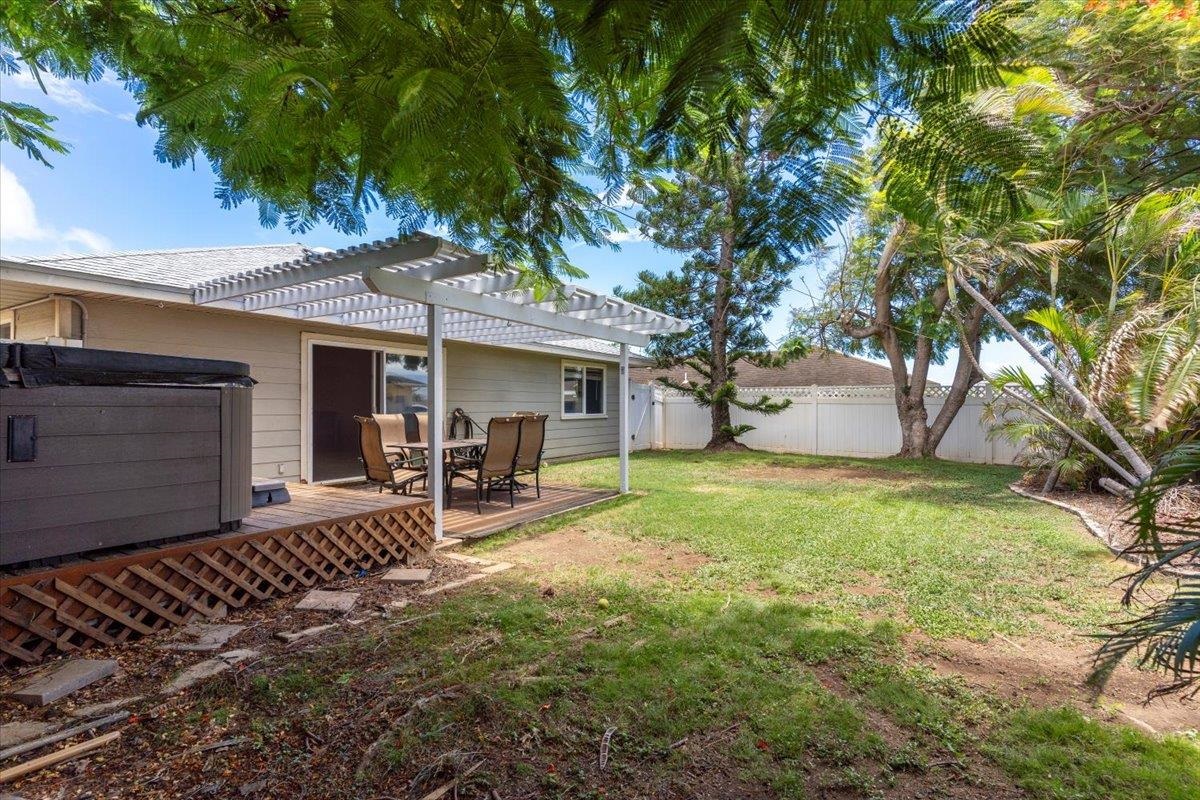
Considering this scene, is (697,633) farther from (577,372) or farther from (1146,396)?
(577,372)

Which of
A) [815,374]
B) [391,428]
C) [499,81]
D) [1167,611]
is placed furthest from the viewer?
[815,374]

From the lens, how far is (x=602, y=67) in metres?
1.58

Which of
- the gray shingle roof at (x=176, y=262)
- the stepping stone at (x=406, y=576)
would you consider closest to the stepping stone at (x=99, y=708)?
the stepping stone at (x=406, y=576)

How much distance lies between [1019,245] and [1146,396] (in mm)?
2044

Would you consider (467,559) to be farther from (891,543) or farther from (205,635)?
(891,543)

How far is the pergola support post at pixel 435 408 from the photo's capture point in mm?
4965

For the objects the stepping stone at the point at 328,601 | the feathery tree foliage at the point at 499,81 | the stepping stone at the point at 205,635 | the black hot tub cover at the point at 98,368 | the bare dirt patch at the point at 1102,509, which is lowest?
the stepping stone at the point at 328,601

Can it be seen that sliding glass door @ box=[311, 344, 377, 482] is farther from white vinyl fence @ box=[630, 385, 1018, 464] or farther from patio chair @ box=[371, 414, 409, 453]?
white vinyl fence @ box=[630, 385, 1018, 464]

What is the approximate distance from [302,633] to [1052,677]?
406cm

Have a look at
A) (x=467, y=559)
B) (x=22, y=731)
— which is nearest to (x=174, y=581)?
(x=22, y=731)

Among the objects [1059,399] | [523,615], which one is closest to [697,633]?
[523,615]

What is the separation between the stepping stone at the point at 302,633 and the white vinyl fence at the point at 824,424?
12256 millimetres

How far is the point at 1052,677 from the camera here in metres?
2.76

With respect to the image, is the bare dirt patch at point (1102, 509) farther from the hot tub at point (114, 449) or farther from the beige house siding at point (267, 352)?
the beige house siding at point (267, 352)
